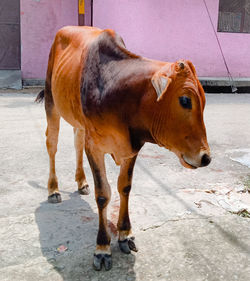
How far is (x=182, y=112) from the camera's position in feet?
6.97

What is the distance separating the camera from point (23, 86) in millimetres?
10555

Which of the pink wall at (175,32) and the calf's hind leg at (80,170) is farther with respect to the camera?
the pink wall at (175,32)

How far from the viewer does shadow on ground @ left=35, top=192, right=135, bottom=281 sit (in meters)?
2.45

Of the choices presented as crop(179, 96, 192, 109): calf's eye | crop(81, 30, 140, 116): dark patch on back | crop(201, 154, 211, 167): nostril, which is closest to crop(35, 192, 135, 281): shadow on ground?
crop(201, 154, 211, 167): nostril

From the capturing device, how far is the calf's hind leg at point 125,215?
8.89 feet

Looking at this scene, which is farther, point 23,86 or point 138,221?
point 23,86

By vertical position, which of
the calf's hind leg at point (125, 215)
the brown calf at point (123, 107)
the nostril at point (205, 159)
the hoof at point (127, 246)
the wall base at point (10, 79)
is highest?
the brown calf at point (123, 107)

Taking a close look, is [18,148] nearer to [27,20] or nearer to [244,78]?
[27,20]

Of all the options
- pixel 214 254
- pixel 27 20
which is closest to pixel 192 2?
pixel 27 20

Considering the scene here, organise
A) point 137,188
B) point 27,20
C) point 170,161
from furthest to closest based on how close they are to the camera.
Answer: point 27,20 → point 170,161 → point 137,188

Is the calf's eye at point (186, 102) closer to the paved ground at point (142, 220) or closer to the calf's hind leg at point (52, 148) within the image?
the paved ground at point (142, 220)

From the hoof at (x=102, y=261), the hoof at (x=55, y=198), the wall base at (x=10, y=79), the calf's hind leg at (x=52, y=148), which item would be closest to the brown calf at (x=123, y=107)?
the hoof at (x=102, y=261)

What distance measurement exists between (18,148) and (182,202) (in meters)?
2.48

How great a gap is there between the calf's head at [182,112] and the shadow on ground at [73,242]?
889 mm
